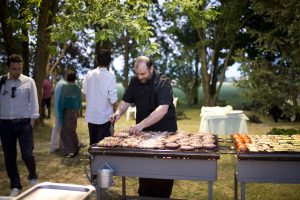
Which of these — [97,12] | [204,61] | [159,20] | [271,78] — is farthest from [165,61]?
[97,12]

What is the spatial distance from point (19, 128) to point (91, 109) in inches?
47.2

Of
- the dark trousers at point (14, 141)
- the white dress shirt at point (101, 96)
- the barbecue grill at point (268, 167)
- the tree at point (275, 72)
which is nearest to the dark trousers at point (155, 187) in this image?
the barbecue grill at point (268, 167)

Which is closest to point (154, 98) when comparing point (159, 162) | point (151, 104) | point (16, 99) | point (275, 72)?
point (151, 104)

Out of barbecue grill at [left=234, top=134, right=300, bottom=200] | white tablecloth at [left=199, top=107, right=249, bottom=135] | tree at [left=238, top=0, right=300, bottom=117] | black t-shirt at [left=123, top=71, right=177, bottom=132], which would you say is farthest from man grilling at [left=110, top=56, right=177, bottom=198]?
tree at [left=238, top=0, right=300, bottom=117]

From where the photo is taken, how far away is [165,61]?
105 feet

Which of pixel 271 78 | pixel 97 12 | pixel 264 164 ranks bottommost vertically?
pixel 264 164

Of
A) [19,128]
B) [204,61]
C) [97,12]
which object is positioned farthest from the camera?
[204,61]

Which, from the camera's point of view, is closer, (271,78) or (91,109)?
(91,109)

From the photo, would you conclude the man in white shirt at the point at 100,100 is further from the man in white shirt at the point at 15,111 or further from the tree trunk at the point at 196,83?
the tree trunk at the point at 196,83

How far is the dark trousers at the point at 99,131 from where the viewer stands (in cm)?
570

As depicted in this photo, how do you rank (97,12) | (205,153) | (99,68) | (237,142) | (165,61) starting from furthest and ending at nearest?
1. (165,61)
2. (97,12)
3. (99,68)
4. (237,142)
5. (205,153)

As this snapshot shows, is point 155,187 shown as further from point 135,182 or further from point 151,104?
point 135,182

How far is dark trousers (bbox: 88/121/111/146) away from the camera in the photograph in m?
5.70

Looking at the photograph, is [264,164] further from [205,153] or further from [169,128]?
[169,128]
